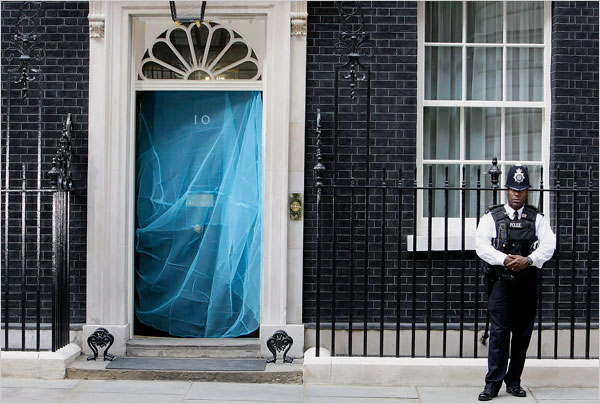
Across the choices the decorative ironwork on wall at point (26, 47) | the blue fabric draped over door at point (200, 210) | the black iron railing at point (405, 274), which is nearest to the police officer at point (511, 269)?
the black iron railing at point (405, 274)

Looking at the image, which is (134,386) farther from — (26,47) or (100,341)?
(26,47)

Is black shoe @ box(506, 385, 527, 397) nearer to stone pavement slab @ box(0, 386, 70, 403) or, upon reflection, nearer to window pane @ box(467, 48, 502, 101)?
window pane @ box(467, 48, 502, 101)

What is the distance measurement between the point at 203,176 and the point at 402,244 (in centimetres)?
210

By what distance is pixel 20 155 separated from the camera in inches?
328

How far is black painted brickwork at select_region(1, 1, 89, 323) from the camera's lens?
327 inches

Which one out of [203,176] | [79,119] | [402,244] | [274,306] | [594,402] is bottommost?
[594,402]

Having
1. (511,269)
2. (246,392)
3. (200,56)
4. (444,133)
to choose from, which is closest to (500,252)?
(511,269)

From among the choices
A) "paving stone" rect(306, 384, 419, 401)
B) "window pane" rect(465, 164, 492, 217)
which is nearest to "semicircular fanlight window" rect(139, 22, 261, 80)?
"window pane" rect(465, 164, 492, 217)

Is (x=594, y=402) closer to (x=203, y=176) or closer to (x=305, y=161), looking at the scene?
(x=305, y=161)

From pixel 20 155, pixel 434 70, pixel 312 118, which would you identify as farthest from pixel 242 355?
pixel 434 70

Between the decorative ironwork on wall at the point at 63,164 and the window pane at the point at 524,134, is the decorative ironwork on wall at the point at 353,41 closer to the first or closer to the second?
the window pane at the point at 524,134

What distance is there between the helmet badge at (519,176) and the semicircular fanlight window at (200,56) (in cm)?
295

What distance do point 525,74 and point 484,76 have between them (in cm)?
42

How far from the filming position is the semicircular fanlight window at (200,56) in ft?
28.1
